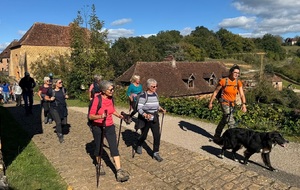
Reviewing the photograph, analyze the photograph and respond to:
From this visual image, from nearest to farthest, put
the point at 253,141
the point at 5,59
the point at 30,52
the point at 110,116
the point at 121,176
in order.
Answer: the point at 121,176 < the point at 110,116 < the point at 253,141 < the point at 30,52 < the point at 5,59

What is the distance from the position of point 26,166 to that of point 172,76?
30.3 metres

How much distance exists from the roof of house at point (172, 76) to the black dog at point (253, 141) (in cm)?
2594

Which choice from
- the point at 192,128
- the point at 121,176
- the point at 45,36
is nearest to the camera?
the point at 121,176

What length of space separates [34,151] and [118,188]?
3.28 m


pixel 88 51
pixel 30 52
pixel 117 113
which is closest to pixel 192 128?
pixel 117 113

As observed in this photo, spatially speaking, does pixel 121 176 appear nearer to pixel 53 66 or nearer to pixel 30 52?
pixel 53 66

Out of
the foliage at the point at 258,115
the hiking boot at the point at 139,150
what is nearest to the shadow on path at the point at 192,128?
the foliage at the point at 258,115

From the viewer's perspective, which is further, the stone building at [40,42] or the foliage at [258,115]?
the stone building at [40,42]

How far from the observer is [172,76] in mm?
35594

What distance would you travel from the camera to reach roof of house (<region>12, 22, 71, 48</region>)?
40219 mm

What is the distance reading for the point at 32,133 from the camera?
9.43 meters

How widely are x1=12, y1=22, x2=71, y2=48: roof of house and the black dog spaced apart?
1497 inches

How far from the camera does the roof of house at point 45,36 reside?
40.2 metres

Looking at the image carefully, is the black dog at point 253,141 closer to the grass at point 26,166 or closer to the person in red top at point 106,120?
the person in red top at point 106,120
